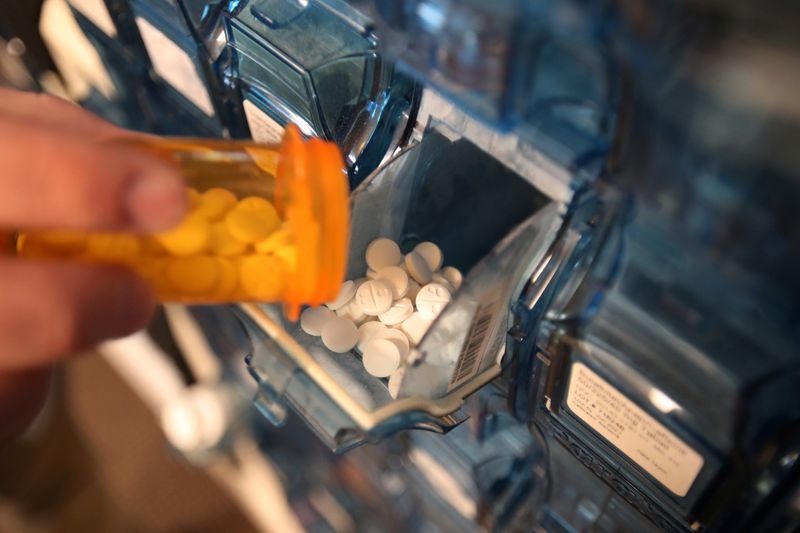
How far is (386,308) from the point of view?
506 mm

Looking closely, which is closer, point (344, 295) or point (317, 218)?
point (317, 218)

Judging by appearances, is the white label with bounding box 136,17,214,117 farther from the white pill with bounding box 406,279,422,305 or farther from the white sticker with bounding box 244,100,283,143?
the white pill with bounding box 406,279,422,305

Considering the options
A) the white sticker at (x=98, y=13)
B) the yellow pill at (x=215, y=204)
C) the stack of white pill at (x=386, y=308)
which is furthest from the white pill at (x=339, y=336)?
the white sticker at (x=98, y=13)

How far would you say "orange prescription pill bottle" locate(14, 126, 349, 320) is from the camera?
1.33 ft

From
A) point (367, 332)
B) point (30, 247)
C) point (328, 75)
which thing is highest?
point (328, 75)

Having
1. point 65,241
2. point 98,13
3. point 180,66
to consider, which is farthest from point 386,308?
point 98,13

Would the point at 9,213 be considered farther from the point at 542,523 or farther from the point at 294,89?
the point at 542,523

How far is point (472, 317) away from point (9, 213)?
0.86 ft

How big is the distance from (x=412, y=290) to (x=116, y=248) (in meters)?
0.21

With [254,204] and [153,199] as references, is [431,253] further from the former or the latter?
[153,199]

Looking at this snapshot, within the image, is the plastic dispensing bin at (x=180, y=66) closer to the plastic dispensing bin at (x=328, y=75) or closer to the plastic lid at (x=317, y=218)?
the plastic dispensing bin at (x=328, y=75)

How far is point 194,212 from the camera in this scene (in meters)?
0.43

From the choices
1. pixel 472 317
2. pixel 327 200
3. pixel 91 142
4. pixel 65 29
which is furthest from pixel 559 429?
pixel 65 29

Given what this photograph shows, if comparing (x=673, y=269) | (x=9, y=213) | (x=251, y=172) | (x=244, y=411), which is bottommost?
(x=244, y=411)
